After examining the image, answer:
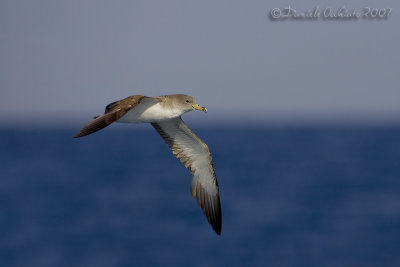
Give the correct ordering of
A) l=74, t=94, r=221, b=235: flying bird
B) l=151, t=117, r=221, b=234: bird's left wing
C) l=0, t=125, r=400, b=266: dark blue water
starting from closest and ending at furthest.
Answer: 1. l=74, t=94, r=221, b=235: flying bird
2. l=151, t=117, r=221, b=234: bird's left wing
3. l=0, t=125, r=400, b=266: dark blue water

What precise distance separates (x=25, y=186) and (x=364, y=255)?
59.0 m

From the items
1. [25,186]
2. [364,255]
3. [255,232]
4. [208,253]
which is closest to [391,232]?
[364,255]

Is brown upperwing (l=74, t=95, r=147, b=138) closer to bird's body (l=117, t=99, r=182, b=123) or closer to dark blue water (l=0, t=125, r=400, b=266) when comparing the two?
bird's body (l=117, t=99, r=182, b=123)

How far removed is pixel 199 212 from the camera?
80.2 m

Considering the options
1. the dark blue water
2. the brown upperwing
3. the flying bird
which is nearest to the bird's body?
the flying bird

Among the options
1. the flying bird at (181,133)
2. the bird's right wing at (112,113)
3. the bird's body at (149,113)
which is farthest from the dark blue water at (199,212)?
the bird's right wing at (112,113)

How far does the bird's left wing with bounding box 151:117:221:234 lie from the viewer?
1973cm

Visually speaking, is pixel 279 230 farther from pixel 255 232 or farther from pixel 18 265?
pixel 18 265

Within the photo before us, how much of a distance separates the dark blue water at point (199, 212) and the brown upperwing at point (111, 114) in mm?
43519

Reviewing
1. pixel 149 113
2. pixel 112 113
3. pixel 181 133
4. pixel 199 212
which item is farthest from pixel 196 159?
pixel 199 212

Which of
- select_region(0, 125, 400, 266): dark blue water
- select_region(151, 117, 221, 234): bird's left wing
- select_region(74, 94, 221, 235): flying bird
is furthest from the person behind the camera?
select_region(0, 125, 400, 266): dark blue water

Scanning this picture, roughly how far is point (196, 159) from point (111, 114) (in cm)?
486

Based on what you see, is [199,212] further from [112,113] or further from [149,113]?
[112,113]

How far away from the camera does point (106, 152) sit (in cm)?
15112
